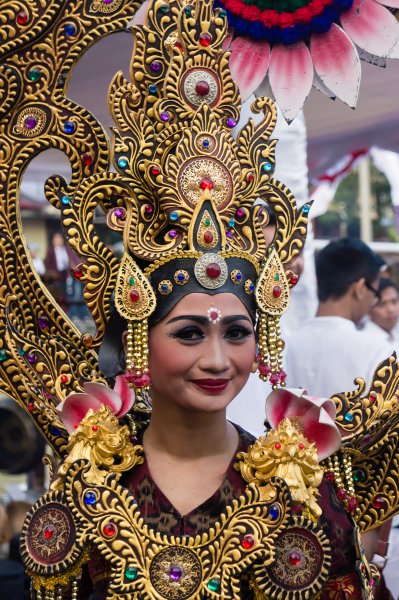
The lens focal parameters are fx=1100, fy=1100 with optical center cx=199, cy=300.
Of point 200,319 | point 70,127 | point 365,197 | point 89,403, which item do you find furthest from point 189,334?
point 365,197

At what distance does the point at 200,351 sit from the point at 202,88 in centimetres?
62

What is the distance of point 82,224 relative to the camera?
2.59m

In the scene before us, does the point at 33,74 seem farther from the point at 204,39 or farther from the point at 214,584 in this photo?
the point at 214,584

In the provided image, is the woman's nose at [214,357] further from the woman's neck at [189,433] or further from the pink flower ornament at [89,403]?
the pink flower ornament at [89,403]

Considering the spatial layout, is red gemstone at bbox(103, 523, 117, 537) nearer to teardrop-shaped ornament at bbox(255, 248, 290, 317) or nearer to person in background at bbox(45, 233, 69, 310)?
teardrop-shaped ornament at bbox(255, 248, 290, 317)

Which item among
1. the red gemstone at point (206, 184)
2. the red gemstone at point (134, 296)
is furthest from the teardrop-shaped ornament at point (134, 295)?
the red gemstone at point (206, 184)

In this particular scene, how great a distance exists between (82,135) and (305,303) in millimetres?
2083

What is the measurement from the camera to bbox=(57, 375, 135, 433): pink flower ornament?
256 centimetres

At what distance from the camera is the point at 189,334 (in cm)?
240

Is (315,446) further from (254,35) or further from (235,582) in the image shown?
(254,35)

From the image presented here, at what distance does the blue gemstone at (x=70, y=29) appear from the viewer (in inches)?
111

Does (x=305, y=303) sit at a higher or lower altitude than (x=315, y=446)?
higher

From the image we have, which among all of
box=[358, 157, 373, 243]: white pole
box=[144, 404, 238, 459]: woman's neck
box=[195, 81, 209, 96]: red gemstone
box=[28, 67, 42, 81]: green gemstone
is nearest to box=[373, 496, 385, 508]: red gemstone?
box=[144, 404, 238, 459]: woman's neck

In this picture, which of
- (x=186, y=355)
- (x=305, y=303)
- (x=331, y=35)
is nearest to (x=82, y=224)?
A: (x=186, y=355)
